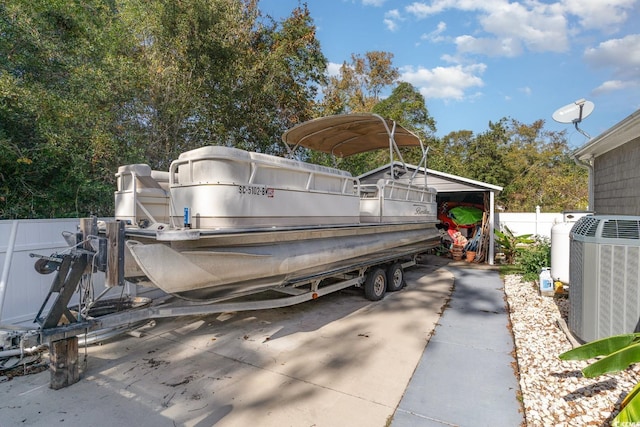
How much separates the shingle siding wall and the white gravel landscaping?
9.02 ft

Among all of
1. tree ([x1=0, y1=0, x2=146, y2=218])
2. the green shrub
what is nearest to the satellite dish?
the green shrub

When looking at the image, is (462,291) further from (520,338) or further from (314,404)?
(314,404)

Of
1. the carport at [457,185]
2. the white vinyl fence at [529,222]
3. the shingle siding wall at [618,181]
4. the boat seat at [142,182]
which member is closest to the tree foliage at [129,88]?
the boat seat at [142,182]

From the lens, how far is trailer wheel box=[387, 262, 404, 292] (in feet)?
22.8

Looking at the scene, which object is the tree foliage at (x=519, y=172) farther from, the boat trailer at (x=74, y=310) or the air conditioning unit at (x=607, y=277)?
the boat trailer at (x=74, y=310)

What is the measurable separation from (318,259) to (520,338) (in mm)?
2887

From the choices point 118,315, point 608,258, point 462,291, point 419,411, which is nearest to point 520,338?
point 608,258

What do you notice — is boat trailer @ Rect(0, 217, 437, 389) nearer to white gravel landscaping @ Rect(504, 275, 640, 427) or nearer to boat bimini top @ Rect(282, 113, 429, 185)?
white gravel landscaping @ Rect(504, 275, 640, 427)

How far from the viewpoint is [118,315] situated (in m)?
3.50

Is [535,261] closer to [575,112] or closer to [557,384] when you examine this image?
[575,112]

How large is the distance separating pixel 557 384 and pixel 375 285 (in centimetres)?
341

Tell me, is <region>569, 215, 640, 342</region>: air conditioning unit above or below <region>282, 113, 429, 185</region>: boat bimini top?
below

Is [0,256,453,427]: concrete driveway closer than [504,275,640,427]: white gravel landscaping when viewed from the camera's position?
No

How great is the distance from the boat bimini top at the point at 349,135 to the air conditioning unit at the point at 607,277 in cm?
329
